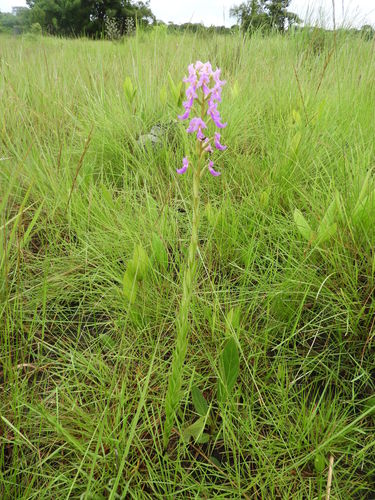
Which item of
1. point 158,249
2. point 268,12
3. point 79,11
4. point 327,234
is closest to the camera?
point 327,234

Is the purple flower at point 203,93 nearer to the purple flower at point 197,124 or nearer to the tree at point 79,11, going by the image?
the purple flower at point 197,124

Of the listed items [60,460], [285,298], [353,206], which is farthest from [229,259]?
[60,460]

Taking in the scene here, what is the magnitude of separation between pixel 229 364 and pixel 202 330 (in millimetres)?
245

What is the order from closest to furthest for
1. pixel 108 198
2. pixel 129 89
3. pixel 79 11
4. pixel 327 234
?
1. pixel 327 234
2. pixel 108 198
3. pixel 129 89
4. pixel 79 11

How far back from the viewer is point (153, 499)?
0.85 meters

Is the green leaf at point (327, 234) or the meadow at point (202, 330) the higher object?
the green leaf at point (327, 234)

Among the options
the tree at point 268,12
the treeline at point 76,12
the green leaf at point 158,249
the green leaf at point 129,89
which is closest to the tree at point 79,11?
the treeline at point 76,12

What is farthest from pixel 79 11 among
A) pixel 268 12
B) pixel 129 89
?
pixel 129 89

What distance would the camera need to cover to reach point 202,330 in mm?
→ 1168

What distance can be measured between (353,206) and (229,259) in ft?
1.61

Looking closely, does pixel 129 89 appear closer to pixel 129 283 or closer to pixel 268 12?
pixel 129 283

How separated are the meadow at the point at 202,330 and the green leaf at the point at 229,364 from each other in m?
0.05

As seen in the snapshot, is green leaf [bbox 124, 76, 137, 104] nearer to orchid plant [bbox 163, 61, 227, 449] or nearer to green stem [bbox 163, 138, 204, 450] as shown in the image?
orchid plant [bbox 163, 61, 227, 449]

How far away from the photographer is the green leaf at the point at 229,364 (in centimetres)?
92
